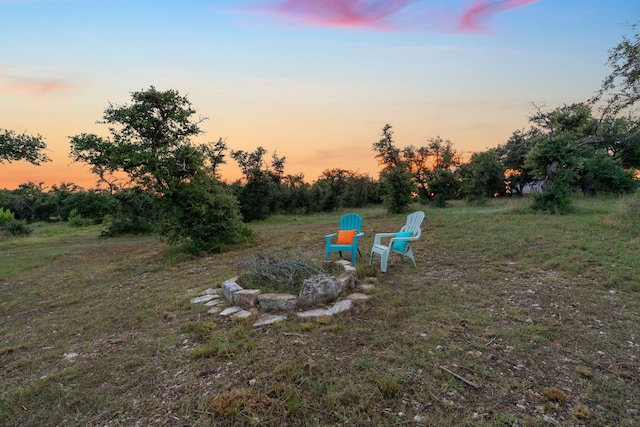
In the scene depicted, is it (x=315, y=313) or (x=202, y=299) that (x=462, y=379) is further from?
(x=202, y=299)

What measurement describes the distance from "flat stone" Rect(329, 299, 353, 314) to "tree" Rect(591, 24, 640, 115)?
18.6ft

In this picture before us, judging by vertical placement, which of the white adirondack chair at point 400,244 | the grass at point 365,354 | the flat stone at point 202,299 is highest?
the white adirondack chair at point 400,244

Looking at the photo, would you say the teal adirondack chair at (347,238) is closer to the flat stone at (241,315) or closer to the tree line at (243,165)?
the flat stone at (241,315)

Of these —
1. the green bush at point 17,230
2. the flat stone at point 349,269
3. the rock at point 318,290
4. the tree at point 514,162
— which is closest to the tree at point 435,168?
the tree at point 514,162

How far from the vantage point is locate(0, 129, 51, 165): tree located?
9.15 m

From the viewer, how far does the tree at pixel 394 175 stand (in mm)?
11984

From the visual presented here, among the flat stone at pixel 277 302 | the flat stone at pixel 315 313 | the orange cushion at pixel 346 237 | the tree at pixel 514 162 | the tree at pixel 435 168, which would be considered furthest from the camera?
the tree at pixel 514 162

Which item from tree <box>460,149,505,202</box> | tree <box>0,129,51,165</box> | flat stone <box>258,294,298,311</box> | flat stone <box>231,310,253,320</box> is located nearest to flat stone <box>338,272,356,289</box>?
flat stone <box>258,294,298,311</box>

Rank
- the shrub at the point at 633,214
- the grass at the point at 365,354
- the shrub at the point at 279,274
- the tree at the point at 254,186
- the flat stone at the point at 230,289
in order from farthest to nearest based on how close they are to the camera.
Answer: the tree at the point at 254,186
the shrub at the point at 633,214
the shrub at the point at 279,274
the flat stone at the point at 230,289
the grass at the point at 365,354

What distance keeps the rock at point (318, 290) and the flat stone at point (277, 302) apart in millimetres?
101

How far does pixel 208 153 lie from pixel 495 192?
1715 centimetres

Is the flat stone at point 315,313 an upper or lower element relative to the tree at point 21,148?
lower

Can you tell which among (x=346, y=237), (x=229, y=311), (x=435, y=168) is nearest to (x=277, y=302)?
(x=229, y=311)

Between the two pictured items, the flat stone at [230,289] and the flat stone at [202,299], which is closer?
the flat stone at [230,289]
